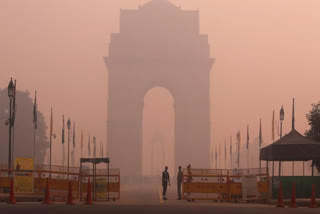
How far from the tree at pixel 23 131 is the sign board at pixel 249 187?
67050 millimetres

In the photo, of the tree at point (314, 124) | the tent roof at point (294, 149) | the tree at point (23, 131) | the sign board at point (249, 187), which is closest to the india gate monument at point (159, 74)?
the tree at point (23, 131)

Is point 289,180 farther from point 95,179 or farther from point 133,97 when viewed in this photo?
point 133,97

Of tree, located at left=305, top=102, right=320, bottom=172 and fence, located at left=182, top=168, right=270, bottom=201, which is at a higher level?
tree, located at left=305, top=102, right=320, bottom=172

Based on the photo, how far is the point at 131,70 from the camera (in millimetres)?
121688

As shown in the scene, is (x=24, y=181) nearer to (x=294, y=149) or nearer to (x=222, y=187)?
(x=222, y=187)

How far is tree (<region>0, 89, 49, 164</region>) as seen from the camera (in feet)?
338

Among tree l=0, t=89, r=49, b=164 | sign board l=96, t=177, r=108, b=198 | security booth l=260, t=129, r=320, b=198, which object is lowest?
sign board l=96, t=177, r=108, b=198

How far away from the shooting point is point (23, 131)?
10538cm

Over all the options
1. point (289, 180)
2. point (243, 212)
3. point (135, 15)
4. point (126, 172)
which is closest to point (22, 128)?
point (126, 172)

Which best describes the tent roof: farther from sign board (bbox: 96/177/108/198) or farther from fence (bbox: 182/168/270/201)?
A: sign board (bbox: 96/177/108/198)

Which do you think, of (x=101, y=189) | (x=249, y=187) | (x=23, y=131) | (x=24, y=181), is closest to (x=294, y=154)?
(x=249, y=187)

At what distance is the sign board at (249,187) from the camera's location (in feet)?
111

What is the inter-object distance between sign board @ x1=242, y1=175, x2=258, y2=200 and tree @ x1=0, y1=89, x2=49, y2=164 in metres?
67.1

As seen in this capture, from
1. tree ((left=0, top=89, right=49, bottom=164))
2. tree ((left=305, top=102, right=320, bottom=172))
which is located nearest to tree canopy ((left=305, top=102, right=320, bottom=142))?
tree ((left=305, top=102, right=320, bottom=172))
